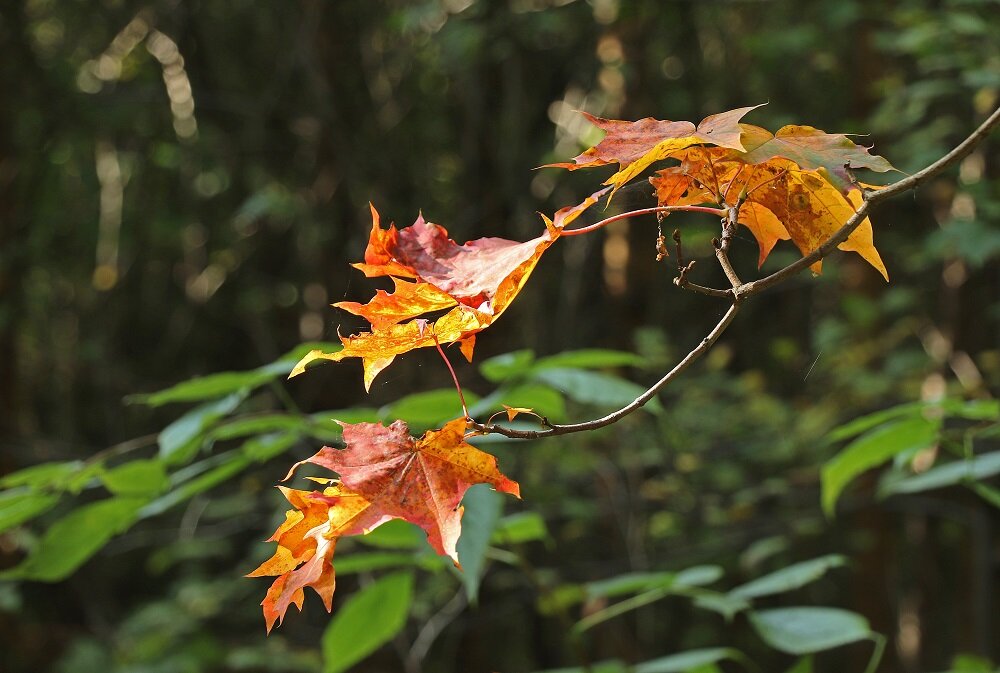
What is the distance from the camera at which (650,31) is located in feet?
9.89

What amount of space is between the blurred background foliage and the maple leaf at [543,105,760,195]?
1655 mm

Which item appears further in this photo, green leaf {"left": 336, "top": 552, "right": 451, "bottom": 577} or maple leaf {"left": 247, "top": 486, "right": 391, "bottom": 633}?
green leaf {"left": 336, "top": 552, "right": 451, "bottom": 577}

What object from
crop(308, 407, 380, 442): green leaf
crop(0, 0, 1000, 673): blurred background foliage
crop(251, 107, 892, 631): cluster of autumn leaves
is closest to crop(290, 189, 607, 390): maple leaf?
crop(251, 107, 892, 631): cluster of autumn leaves

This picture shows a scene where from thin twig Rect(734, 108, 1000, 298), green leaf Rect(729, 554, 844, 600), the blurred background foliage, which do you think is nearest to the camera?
thin twig Rect(734, 108, 1000, 298)

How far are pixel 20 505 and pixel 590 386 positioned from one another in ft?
1.58

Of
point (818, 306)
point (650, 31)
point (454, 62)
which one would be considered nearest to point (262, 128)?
point (454, 62)

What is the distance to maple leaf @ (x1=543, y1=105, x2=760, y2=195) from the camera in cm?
39

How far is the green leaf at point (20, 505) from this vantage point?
0.69 metres

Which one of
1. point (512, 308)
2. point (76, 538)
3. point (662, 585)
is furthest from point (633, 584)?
point (512, 308)

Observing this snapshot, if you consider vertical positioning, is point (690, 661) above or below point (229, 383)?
below

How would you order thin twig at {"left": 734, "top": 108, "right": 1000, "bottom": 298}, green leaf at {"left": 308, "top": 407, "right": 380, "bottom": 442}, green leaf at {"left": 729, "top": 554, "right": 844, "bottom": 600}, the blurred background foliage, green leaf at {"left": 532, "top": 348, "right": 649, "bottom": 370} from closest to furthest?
thin twig at {"left": 734, "top": 108, "right": 1000, "bottom": 298} → green leaf at {"left": 308, "top": 407, "right": 380, "bottom": 442} → green leaf at {"left": 532, "top": 348, "right": 649, "bottom": 370} → green leaf at {"left": 729, "top": 554, "right": 844, "bottom": 600} → the blurred background foliage

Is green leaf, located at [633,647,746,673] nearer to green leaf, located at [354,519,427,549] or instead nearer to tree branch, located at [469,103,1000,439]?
green leaf, located at [354,519,427,549]

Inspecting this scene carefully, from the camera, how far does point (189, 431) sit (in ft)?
2.51

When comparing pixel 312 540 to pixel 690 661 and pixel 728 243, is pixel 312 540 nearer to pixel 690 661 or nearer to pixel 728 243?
pixel 728 243
